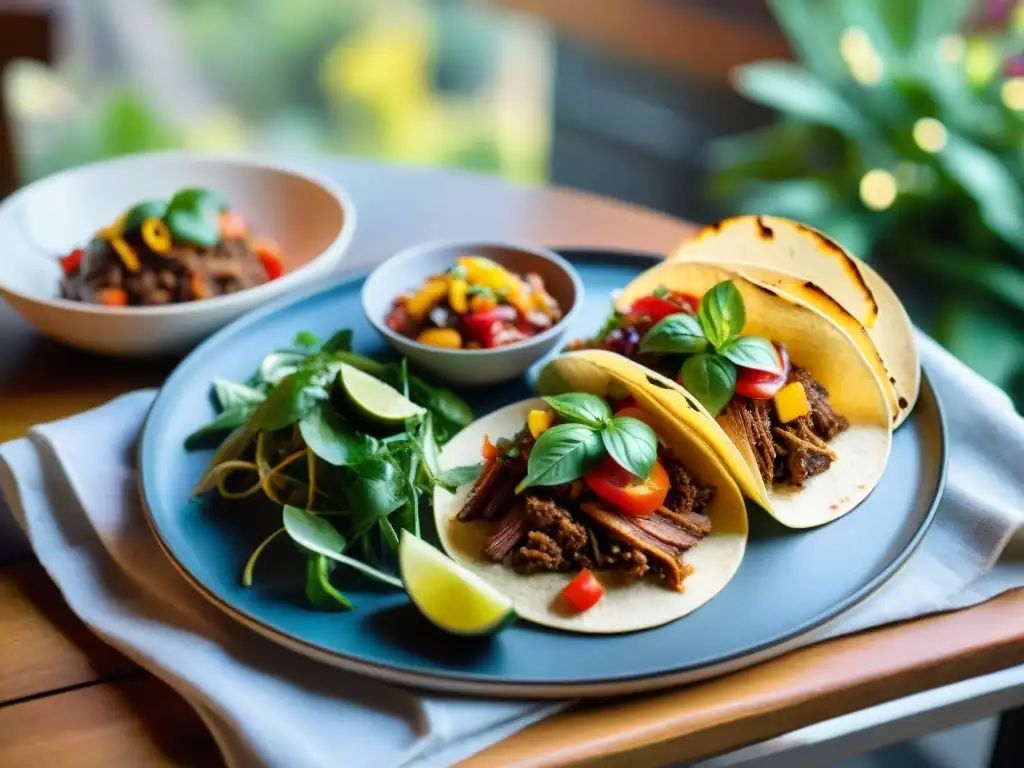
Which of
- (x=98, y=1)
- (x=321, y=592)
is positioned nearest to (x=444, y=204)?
(x=321, y=592)

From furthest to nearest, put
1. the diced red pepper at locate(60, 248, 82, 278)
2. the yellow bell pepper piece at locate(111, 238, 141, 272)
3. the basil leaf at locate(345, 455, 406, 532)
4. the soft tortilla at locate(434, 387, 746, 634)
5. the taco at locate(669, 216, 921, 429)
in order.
Answer: the diced red pepper at locate(60, 248, 82, 278) < the yellow bell pepper piece at locate(111, 238, 141, 272) < the taco at locate(669, 216, 921, 429) < the basil leaf at locate(345, 455, 406, 532) < the soft tortilla at locate(434, 387, 746, 634)

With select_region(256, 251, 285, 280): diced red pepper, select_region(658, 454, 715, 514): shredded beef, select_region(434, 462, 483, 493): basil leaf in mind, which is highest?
select_region(658, 454, 715, 514): shredded beef

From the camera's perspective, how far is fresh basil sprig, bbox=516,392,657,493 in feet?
5.23

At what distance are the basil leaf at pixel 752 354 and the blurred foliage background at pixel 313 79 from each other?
3.96m

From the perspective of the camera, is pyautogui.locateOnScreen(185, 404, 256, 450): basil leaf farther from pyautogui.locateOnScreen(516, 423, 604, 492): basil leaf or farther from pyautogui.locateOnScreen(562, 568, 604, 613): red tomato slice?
pyautogui.locateOnScreen(562, 568, 604, 613): red tomato slice

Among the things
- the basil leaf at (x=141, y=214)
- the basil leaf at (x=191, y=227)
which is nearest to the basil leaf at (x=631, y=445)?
the basil leaf at (x=191, y=227)

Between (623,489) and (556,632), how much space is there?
259 mm

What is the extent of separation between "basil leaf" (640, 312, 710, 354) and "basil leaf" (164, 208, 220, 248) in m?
0.97

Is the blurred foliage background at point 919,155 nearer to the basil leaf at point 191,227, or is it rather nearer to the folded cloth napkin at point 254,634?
the folded cloth napkin at point 254,634

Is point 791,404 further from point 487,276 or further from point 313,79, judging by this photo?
point 313,79

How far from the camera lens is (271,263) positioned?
2.41 m

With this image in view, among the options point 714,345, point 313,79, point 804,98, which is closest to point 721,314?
point 714,345

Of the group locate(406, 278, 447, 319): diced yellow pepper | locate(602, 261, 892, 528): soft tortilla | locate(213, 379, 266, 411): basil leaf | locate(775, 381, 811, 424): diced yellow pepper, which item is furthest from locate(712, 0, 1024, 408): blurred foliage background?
locate(213, 379, 266, 411): basil leaf

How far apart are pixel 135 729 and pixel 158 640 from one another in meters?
0.13
